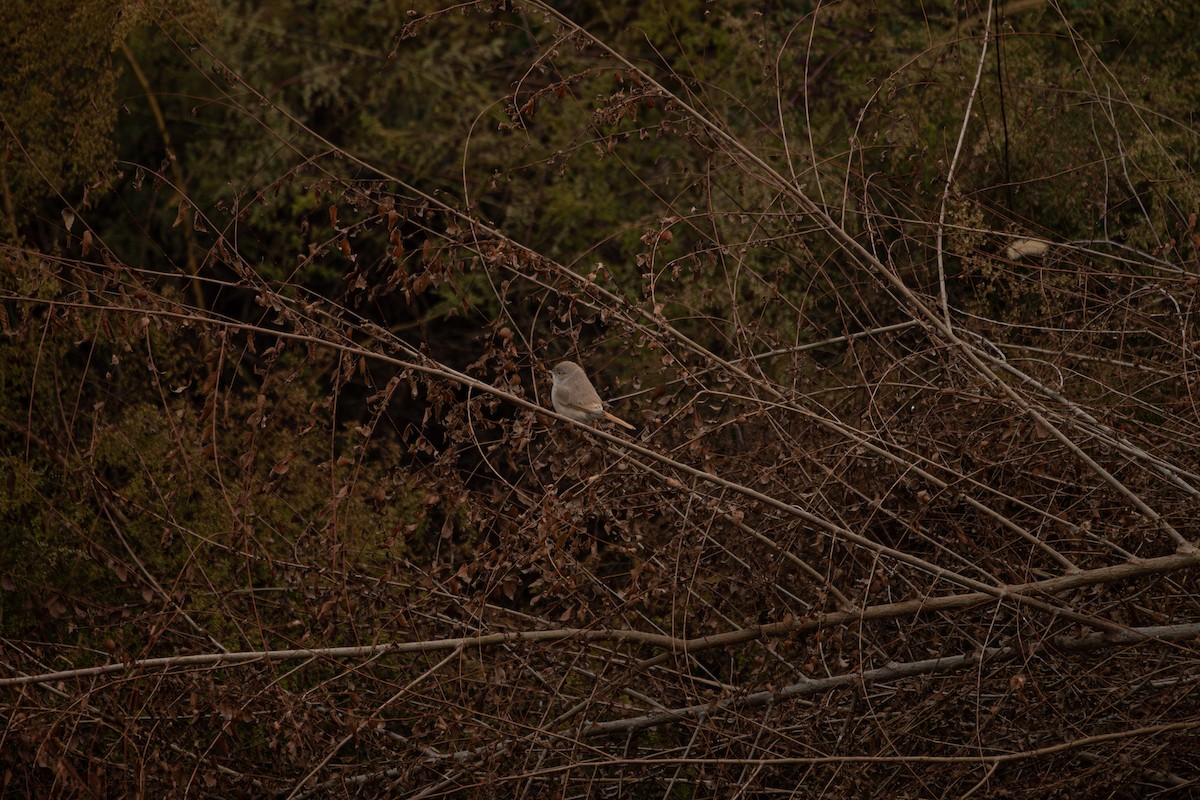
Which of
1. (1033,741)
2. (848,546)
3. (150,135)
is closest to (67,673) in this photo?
(848,546)

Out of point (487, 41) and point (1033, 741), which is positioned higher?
point (487, 41)

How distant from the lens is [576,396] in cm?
453

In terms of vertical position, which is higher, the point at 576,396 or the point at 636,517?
the point at 576,396

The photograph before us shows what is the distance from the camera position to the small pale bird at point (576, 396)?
14.8 ft

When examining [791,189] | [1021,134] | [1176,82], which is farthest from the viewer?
[1176,82]

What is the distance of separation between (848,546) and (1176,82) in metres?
4.05

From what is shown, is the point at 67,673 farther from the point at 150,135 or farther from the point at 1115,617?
the point at 150,135

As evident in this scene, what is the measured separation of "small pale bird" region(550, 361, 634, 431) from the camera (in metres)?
4.51

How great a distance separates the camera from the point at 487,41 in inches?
382

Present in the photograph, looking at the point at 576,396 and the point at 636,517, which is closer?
the point at 636,517

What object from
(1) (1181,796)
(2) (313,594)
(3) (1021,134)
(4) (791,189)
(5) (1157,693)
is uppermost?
(4) (791,189)

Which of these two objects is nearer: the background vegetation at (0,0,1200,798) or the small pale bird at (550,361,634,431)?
the background vegetation at (0,0,1200,798)

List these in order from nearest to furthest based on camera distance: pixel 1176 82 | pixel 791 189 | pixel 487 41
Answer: pixel 791 189 < pixel 1176 82 < pixel 487 41

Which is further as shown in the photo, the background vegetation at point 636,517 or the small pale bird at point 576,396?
the small pale bird at point 576,396
